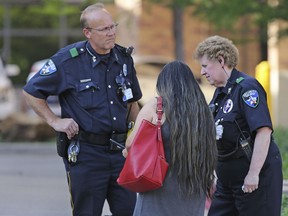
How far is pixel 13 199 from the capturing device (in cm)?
1011

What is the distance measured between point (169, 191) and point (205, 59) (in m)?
0.98

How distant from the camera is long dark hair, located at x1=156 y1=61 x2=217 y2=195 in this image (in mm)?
5043

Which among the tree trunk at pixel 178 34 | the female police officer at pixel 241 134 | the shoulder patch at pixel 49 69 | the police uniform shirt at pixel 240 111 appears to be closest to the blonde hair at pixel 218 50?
the female police officer at pixel 241 134

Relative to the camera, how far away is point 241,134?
555 cm

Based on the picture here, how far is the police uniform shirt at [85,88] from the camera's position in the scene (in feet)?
19.3

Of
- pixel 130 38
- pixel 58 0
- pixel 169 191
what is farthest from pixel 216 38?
pixel 130 38

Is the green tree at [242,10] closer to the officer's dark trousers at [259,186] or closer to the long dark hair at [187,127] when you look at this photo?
the officer's dark trousers at [259,186]

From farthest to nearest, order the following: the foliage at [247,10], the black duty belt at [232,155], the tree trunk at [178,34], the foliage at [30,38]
Result: 1. the foliage at [30,38]
2. the tree trunk at [178,34]
3. the foliage at [247,10]
4. the black duty belt at [232,155]

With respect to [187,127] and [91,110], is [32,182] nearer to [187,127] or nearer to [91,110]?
[91,110]

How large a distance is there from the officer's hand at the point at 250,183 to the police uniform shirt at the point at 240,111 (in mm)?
250

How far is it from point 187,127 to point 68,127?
3.49 ft

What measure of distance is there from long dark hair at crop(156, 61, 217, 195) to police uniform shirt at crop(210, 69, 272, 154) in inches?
16.0

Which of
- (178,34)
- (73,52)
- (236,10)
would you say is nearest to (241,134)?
(73,52)

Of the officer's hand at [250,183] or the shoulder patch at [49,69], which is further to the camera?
the shoulder patch at [49,69]
